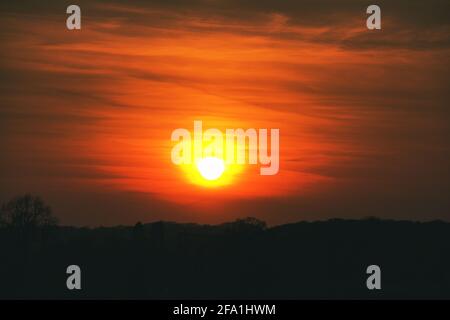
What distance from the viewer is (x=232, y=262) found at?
234 ft

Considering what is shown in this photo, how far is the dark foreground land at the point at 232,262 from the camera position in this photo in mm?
67688

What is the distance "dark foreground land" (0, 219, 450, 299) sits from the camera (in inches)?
2665

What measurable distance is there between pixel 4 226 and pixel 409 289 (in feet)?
75.2

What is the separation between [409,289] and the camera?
6812 centimetres
